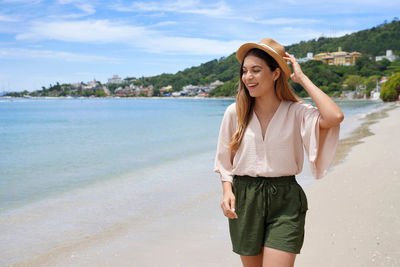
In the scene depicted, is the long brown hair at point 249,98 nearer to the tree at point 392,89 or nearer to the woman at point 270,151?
the woman at point 270,151

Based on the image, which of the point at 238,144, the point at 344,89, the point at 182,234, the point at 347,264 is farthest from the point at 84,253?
the point at 344,89

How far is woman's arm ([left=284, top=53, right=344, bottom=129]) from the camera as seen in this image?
1997mm

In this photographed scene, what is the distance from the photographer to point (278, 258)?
203 centimetres

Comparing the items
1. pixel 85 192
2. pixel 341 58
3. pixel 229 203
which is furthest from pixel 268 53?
pixel 341 58

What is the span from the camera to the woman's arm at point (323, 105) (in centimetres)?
200

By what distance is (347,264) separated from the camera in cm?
392

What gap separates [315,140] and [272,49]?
54 centimetres

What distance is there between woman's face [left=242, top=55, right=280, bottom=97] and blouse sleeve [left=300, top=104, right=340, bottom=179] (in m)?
0.24

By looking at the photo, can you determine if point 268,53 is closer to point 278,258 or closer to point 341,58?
point 278,258

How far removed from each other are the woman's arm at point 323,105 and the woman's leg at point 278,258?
710mm

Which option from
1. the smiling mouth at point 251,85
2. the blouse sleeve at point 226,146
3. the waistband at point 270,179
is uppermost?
the smiling mouth at point 251,85

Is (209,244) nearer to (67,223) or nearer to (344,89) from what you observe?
(67,223)

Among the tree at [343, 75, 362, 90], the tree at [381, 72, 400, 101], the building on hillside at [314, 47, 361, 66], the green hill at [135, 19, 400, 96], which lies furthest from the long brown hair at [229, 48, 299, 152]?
the building on hillside at [314, 47, 361, 66]

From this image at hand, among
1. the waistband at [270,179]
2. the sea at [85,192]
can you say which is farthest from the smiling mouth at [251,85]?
the sea at [85,192]
